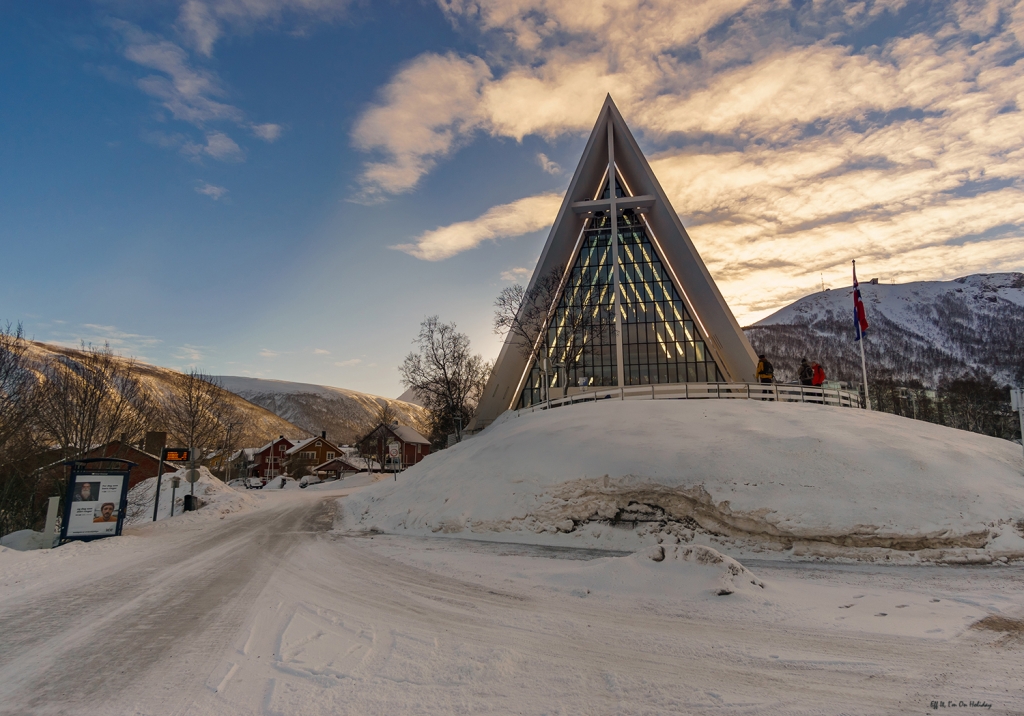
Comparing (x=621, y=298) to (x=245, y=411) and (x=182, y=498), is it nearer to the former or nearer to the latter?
(x=182, y=498)

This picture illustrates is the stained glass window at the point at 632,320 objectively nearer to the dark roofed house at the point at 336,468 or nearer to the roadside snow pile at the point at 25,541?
the roadside snow pile at the point at 25,541

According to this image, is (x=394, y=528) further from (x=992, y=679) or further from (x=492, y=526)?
(x=992, y=679)

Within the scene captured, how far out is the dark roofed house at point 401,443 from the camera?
72.6 meters

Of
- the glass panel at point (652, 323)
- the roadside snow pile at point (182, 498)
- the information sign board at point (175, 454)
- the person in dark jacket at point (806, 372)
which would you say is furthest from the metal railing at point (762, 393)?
the glass panel at point (652, 323)

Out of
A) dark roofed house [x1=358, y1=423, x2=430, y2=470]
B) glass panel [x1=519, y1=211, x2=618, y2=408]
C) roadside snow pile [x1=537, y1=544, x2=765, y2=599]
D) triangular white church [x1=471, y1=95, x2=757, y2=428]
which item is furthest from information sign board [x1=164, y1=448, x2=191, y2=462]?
dark roofed house [x1=358, y1=423, x2=430, y2=470]

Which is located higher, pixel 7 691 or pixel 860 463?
pixel 860 463

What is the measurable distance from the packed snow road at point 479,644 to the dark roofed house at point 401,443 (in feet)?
207

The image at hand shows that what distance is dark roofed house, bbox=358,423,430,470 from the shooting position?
2857 inches

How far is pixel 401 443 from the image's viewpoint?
70688mm

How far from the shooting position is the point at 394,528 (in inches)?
651

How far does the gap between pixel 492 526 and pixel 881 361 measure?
223 m

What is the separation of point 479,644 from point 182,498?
26.9m

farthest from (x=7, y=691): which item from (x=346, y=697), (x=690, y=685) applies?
(x=690, y=685)

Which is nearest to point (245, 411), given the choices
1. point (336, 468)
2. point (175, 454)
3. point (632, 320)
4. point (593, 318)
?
point (336, 468)
